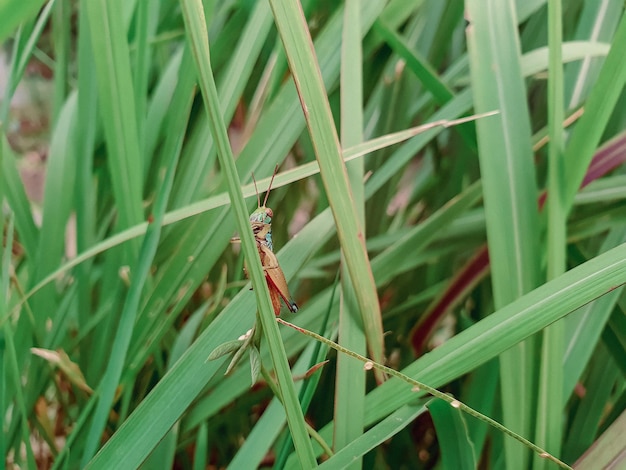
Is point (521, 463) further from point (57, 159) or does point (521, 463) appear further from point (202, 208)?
point (57, 159)

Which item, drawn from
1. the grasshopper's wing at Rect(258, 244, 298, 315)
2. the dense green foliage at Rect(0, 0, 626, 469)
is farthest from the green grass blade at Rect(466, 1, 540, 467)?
the grasshopper's wing at Rect(258, 244, 298, 315)

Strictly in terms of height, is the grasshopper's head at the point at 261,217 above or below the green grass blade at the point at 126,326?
above

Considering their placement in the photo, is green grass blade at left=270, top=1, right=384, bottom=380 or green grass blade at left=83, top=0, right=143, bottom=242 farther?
green grass blade at left=83, top=0, right=143, bottom=242

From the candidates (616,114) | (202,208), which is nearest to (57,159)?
(202,208)

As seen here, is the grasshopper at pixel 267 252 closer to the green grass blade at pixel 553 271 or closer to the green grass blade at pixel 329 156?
the green grass blade at pixel 329 156

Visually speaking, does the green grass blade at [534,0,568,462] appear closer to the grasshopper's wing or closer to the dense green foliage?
the dense green foliage

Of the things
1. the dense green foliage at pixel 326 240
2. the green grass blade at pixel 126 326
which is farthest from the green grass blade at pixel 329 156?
the green grass blade at pixel 126 326

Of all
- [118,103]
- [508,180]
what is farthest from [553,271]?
[118,103]

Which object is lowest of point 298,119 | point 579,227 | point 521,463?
point 521,463
